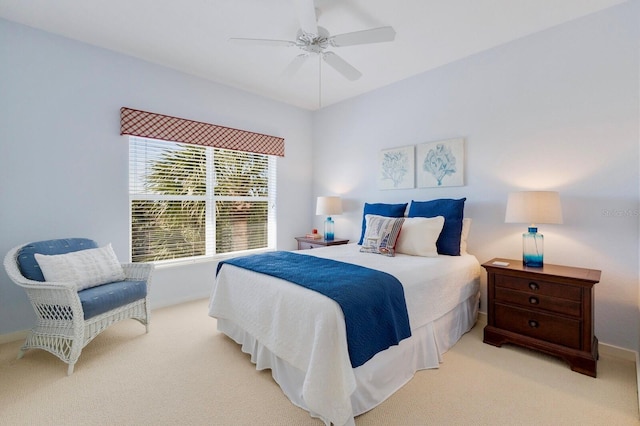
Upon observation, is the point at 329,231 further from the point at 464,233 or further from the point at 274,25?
the point at 274,25

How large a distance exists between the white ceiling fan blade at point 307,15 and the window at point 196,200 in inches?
86.0

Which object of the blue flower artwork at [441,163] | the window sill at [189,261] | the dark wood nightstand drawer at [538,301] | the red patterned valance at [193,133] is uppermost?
the red patterned valance at [193,133]

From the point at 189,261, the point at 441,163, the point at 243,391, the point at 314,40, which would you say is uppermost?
the point at 314,40

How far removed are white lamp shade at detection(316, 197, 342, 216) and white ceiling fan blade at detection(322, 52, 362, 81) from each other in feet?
5.92

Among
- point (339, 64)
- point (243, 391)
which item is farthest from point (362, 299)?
point (339, 64)

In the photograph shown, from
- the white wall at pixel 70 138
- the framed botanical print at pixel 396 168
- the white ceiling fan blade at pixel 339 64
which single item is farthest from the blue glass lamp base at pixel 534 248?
the white wall at pixel 70 138

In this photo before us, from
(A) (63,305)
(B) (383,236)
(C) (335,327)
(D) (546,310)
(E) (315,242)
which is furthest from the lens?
(E) (315,242)

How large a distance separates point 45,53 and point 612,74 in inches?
192

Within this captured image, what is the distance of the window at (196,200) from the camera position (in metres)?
3.33

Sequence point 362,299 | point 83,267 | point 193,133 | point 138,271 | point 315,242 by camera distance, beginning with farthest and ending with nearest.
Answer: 1. point 315,242
2. point 193,133
3. point 138,271
4. point 83,267
5. point 362,299

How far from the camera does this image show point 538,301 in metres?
2.30

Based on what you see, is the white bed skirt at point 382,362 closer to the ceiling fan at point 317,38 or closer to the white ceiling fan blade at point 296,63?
the ceiling fan at point 317,38

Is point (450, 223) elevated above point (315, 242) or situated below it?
above

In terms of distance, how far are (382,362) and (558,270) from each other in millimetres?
1643
